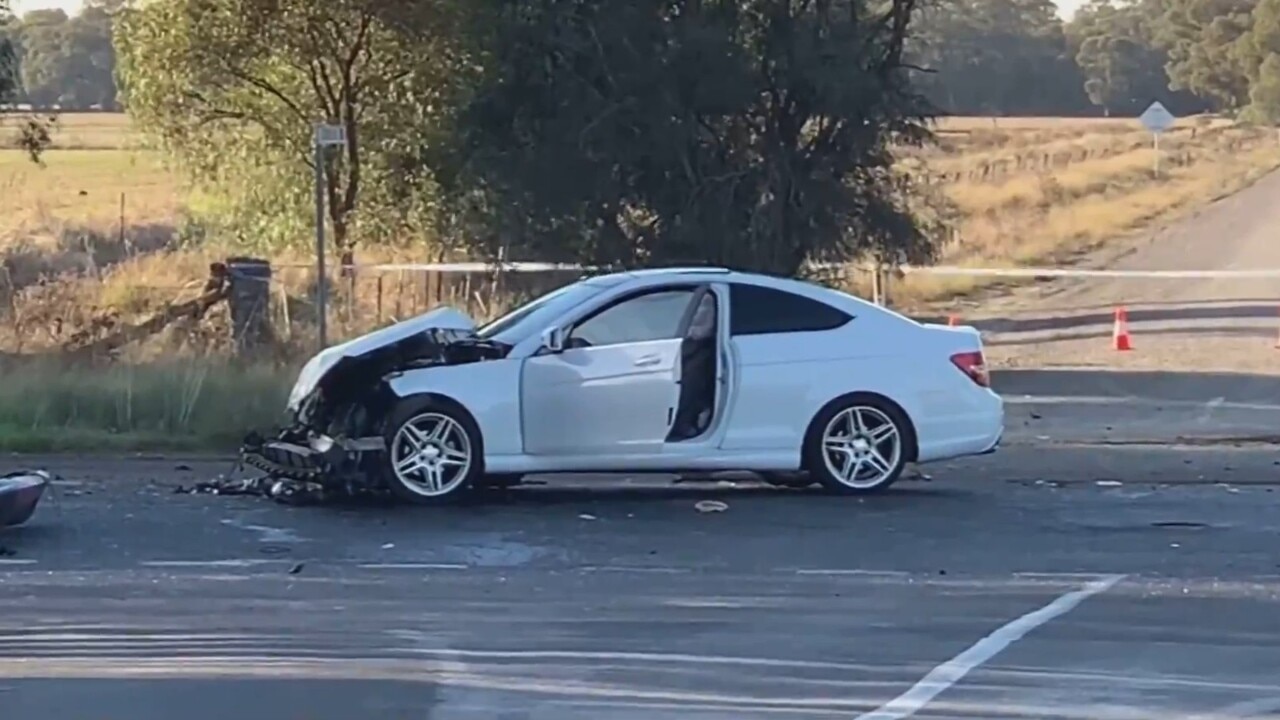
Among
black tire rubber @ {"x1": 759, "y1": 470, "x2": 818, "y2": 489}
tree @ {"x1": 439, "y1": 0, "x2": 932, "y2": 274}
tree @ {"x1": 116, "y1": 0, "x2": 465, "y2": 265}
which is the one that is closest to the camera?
black tire rubber @ {"x1": 759, "y1": 470, "x2": 818, "y2": 489}

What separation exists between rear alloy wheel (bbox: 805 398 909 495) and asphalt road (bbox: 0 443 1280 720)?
17 centimetres

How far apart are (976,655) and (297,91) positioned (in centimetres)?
1983

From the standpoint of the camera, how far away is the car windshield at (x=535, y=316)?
14.0 meters

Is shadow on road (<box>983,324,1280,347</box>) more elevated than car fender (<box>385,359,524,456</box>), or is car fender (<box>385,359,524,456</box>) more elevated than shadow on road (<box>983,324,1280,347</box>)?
car fender (<box>385,359,524,456</box>)

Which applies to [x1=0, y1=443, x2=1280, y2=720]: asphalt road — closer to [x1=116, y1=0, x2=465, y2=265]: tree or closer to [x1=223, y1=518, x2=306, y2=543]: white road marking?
[x1=223, y1=518, x2=306, y2=543]: white road marking

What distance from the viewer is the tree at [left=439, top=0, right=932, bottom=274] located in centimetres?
2330

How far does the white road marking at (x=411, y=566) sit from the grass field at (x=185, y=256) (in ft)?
19.8

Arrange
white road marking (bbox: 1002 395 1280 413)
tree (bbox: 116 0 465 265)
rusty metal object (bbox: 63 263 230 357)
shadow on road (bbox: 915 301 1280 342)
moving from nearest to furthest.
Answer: white road marking (bbox: 1002 395 1280 413), rusty metal object (bbox: 63 263 230 357), tree (bbox: 116 0 465 265), shadow on road (bbox: 915 301 1280 342)

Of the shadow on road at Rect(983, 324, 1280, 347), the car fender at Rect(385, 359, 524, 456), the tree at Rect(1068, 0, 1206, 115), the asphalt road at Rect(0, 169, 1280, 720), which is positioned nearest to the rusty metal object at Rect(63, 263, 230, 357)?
the asphalt road at Rect(0, 169, 1280, 720)

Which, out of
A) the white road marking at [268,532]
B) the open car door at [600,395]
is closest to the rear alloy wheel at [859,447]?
the open car door at [600,395]

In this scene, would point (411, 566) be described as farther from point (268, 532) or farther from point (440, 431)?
point (440, 431)

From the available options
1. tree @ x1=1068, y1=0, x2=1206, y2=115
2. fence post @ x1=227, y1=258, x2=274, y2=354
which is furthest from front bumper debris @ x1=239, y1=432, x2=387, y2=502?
tree @ x1=1068, y1=0, x2=1206, y2=115

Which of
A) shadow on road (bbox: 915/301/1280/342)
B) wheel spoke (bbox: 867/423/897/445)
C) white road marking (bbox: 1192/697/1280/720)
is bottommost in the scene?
white road marking (bbox: 1192/697/1280/720)

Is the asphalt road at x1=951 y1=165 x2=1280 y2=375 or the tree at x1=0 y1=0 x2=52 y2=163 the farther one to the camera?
the asphalt road at x1=951 y1=165 x2=1280 y2=375
